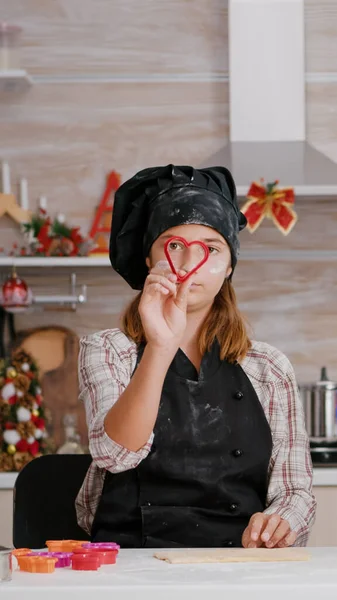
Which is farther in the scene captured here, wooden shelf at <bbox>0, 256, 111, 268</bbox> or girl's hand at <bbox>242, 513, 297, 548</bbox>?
wooden shelf at <bbox>0, 256, 111, 268</bbox>

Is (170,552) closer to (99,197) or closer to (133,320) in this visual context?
A: (133,320)

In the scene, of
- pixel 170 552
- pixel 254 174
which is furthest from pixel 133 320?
pixel 254 174

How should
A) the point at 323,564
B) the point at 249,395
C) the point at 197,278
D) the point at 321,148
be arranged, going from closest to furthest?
1. the point at 323,564
2. the point at 197,278
3. the point at 249,395
4. the point at 321,148

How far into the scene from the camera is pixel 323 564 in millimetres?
1125

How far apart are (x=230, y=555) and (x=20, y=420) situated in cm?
180

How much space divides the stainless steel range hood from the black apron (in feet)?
5.16

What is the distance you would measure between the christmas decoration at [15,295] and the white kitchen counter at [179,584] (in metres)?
2.03

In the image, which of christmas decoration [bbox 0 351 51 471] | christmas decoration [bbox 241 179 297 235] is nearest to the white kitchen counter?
christmas decoration [bbox 0 351 51 471]

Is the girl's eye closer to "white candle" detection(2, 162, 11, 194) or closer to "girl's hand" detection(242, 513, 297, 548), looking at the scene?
"girl's hand" detection(242, 513, 297, 548)

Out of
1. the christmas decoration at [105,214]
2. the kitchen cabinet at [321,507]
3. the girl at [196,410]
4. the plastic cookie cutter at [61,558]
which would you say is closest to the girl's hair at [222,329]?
the girl at [196,410]

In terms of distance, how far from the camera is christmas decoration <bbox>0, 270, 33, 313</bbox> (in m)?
3.06

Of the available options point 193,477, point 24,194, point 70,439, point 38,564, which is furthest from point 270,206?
point 38,564

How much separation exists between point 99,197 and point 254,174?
53cm

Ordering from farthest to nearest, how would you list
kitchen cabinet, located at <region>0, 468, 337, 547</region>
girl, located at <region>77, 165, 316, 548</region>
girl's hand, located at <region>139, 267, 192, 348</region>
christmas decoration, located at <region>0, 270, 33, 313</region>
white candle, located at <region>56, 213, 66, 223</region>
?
white candle, located at <region>56, 213, 66, 223</region> → christmas decoration, located at <region>0, 270, 33, 313</region> → kitchen cabinet, located at <region>0, 468, 337, 547</region> → girl, located at <region>77, 165, 316, 548</region> → girl's hand, located at <region>139, 267, 192, 348</region>
